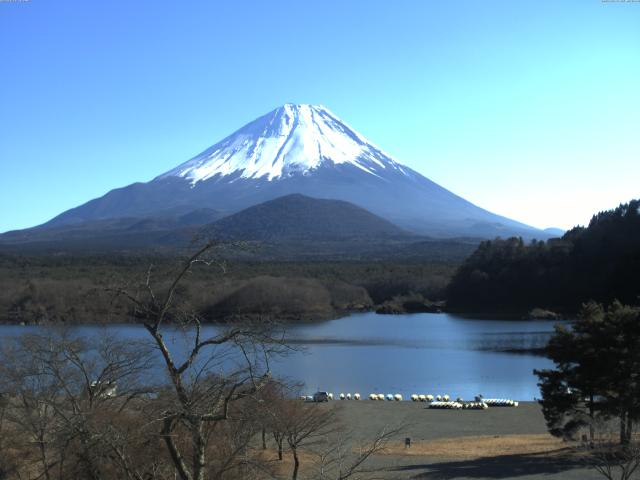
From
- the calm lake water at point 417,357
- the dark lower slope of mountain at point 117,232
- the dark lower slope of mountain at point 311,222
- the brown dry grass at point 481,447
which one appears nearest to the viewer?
the brown dry grass at point 481,447

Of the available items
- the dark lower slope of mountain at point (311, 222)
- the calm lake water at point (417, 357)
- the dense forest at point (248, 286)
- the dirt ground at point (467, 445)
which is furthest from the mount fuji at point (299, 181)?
the dirt ground at point (467, 445)

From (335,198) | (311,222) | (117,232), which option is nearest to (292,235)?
(311,222)

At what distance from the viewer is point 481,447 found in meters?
15.5

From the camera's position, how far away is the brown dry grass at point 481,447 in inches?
569

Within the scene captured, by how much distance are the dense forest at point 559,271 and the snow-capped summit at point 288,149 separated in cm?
9669

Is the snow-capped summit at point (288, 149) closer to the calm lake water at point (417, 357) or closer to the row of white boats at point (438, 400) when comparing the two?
the calm lake water at point (417, 357)

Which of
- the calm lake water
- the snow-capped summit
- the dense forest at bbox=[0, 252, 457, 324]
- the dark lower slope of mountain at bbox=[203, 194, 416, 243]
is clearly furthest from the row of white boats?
the snow-capped summit

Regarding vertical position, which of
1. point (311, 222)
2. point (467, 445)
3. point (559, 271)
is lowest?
point (467, 445)

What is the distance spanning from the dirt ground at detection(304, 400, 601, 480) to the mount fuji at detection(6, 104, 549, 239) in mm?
114283

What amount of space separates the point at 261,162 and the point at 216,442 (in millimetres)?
151224

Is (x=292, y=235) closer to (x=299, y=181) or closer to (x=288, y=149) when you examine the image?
(x=299, y=181)

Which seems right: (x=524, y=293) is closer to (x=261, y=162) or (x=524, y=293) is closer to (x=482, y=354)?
(x=482, y=354)

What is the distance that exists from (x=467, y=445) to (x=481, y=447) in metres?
0.40

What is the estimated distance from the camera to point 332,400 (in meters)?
22.6
